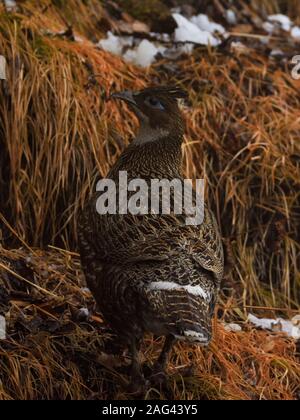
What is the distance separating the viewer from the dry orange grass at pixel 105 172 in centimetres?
462

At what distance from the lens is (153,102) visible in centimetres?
475

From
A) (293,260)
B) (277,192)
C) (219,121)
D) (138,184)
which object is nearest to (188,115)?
(219,121)

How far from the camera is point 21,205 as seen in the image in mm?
5473

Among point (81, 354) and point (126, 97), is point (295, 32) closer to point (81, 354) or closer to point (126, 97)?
point (126, 97)

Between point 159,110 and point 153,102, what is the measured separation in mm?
52

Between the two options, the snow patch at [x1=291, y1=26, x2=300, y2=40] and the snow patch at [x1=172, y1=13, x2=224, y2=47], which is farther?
the snow patch at [x1=291, y1=26, x2=300, y2=40]

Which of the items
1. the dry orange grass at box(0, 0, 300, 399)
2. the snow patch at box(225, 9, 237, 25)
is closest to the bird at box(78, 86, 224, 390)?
the dry orange grass at box(0, 0, 300, 399)

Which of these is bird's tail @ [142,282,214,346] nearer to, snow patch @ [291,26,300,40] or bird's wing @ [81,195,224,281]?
bird's wing @ [81,195,224,281]

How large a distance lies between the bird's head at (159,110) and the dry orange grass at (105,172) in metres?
0.87

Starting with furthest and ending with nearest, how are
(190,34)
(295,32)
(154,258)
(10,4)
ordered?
(295,32), (190,34), (10,4), (154,258)

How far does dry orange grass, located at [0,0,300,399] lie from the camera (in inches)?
182

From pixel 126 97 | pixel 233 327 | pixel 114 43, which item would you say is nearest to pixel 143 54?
pixel 114 43

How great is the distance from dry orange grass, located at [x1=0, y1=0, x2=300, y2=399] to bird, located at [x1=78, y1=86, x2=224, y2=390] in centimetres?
37

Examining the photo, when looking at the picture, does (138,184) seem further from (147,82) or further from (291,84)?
(291,84)
